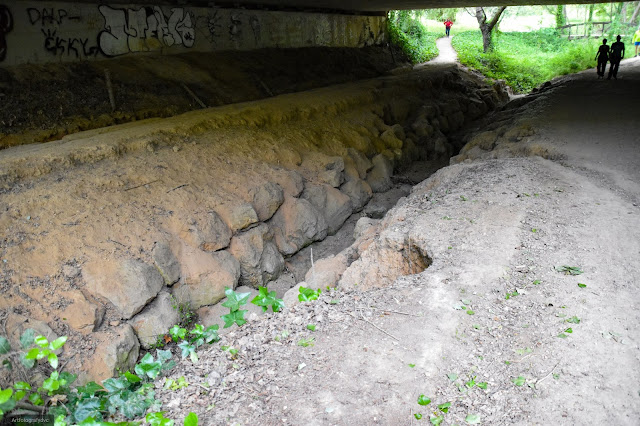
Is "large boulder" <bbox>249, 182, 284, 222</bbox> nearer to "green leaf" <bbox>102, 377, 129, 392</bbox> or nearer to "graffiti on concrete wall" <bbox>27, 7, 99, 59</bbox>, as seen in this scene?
"green leaf" <bbox>102, 377, 129, 392</bbox>

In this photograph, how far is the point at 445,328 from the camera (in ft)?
14.0

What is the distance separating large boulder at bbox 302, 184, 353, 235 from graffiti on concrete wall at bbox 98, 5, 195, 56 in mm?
6927

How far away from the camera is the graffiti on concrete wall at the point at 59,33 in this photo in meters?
10.8

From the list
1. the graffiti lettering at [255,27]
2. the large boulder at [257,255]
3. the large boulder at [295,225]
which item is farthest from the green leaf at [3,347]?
the graffiti lettering at [255,27]

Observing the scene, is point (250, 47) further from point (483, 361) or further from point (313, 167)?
point (483, 361)

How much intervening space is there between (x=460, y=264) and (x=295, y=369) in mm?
2524

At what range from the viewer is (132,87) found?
459 inches

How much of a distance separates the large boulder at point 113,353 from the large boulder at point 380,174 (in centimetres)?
743

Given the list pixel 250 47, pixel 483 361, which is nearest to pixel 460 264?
pixel 483 361

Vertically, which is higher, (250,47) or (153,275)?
(250,47)

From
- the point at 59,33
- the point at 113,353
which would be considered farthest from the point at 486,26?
the point at 113,353

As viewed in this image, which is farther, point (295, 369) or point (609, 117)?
point (609, 117)

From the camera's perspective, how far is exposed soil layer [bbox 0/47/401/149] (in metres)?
9.82

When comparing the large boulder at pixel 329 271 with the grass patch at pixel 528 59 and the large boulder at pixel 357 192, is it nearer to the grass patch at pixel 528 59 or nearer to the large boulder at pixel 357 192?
the large boulder at pixel 357 192
